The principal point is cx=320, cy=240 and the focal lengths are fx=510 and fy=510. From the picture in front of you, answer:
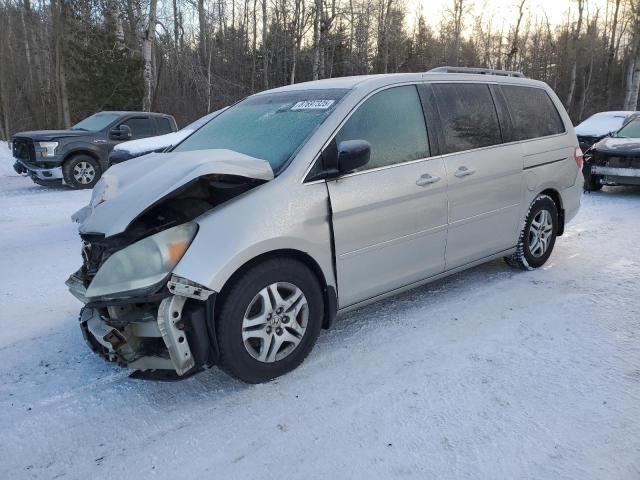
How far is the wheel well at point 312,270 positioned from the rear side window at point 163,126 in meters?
10.1

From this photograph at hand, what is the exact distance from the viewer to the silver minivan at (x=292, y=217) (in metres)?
2.74

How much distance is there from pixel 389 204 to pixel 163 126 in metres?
10.1

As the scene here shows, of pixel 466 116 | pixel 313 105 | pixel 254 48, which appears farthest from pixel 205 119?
pixel 254 48

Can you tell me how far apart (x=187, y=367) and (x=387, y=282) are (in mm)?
1554

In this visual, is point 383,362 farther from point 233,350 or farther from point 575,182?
point 575,182

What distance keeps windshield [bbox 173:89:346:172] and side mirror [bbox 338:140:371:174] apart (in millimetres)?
289

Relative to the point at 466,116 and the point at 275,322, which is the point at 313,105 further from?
the point at 275,322

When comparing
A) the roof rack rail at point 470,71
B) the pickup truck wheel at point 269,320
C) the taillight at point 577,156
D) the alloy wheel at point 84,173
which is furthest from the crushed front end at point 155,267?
the alloy wheel at point 84,173

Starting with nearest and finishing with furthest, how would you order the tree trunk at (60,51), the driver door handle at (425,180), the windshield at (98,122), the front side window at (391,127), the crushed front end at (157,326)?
the crushed front end at (157,326) < the front side window at (391,127) < the driver door handle at (425,180) < the windshield at (98,122) < the tree trunk at (60,51)

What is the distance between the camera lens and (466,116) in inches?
167

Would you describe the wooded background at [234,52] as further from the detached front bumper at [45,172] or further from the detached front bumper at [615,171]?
the detached front bumper at [615,171]

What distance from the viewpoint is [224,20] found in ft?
124

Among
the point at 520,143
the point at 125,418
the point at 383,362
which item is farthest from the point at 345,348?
the point at 520,143

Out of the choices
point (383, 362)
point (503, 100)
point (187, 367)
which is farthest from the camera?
point (503, 100)
